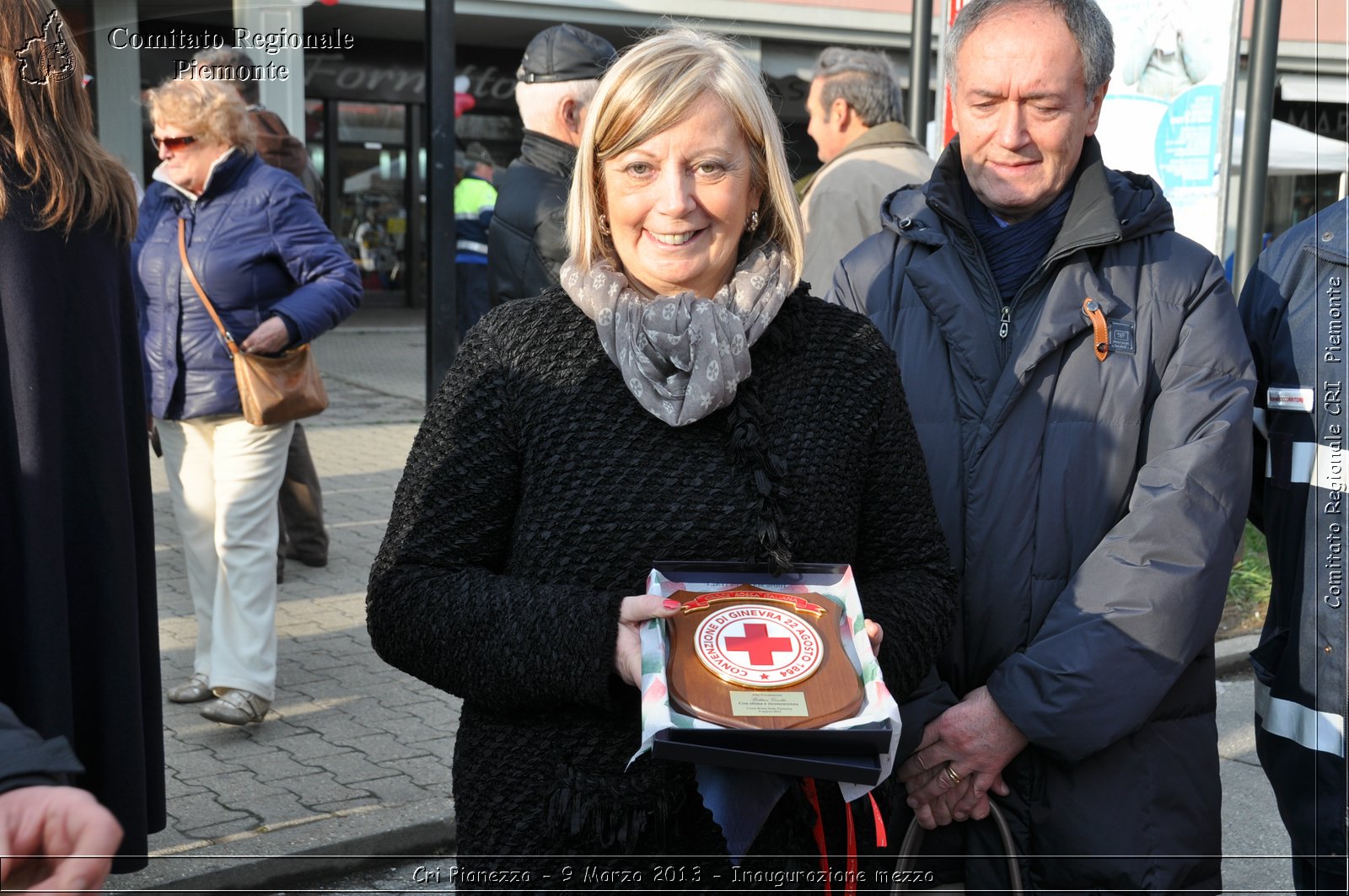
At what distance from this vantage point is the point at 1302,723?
2699 mm

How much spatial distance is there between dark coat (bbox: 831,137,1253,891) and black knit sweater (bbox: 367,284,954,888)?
12.2 inches

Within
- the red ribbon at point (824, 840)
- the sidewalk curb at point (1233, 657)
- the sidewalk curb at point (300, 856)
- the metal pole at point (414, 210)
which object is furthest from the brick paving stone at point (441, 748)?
the metal pole at point (414, 210)

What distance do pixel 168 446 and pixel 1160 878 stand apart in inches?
154

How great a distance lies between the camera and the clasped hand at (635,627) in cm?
193

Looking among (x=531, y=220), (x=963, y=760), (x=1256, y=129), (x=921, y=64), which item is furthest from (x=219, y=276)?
(x=1256, y=129)

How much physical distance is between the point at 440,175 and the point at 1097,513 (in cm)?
394

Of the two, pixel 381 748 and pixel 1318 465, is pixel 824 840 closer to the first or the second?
pixel 1318 465

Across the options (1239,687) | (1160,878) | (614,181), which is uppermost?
(614,181)

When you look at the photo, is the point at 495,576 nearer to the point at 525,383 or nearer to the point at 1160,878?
the point at 525,383

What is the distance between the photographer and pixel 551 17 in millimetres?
18938

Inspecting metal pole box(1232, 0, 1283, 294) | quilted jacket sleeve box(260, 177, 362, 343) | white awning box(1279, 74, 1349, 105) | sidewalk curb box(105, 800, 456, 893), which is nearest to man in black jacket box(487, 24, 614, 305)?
quilted jacket sleeve box(260, 177, 362, 343)

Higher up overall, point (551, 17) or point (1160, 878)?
point (551, 17)

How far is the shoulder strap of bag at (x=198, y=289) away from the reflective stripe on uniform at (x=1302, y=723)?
3584 mm

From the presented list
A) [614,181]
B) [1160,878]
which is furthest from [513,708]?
[1160,878]
